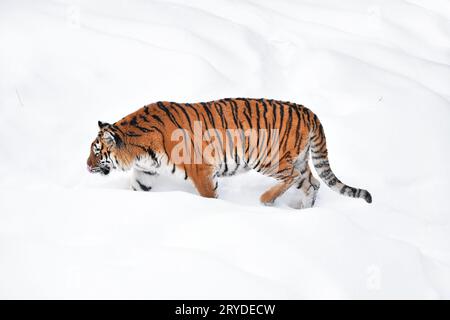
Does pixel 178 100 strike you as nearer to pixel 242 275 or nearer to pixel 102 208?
pixel 102 208

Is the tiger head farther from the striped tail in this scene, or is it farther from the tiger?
the striped tail

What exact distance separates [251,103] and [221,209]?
106cm

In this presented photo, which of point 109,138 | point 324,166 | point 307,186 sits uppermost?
point 109,138

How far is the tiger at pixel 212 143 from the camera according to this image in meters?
3.72

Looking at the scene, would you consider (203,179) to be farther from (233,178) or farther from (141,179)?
(233,178)

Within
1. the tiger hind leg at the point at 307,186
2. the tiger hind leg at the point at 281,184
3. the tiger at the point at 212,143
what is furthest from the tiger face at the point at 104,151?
the tiger hind leg at the point at 307,186

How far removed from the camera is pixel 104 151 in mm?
3779

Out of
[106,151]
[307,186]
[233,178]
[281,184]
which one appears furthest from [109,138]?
[307,186]

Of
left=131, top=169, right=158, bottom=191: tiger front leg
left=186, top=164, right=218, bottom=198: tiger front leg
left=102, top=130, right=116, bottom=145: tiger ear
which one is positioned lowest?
left=131, top=169, right=158, bottom=191: tiger front leg

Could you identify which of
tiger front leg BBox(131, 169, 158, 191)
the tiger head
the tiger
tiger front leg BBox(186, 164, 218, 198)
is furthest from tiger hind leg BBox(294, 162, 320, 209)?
the tiger head

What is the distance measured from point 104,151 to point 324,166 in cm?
170

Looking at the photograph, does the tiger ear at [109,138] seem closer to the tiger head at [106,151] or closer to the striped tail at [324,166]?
the tiger head at [106,151]

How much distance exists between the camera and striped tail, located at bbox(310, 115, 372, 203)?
3.91 metres

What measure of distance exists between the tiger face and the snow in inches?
9.4
